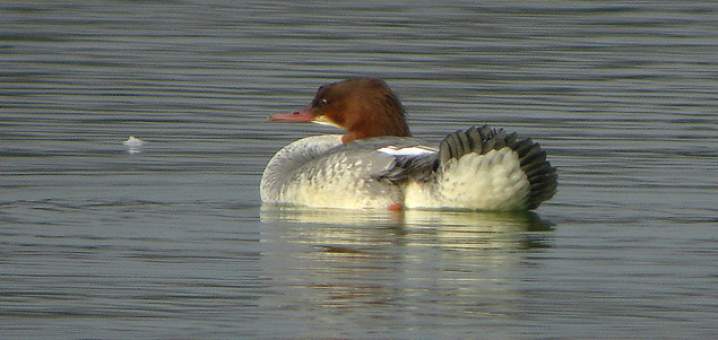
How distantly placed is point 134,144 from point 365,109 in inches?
90.1

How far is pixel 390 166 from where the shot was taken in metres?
12.2

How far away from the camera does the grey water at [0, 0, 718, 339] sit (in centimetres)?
877

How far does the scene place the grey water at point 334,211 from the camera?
8773mm

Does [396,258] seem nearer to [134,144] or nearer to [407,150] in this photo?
[407,150]

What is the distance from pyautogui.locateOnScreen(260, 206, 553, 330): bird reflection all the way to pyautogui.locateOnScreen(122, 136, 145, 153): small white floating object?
2360mm

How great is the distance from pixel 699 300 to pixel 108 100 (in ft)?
30.2

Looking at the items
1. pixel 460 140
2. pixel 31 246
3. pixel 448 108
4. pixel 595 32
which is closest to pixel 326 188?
pixel 460 140

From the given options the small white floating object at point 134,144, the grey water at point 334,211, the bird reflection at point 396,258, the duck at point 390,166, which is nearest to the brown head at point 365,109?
the duck at point 390,166

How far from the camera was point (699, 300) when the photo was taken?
909cm

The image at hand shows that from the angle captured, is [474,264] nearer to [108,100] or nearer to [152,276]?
[152,276]

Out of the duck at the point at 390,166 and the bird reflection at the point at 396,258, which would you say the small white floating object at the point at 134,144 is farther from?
the bird reflection at the point at 396,258

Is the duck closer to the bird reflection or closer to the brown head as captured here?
the brown head

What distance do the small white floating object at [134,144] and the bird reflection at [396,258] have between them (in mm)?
2360

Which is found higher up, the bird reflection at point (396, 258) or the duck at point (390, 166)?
the duck at point (390, 166)
